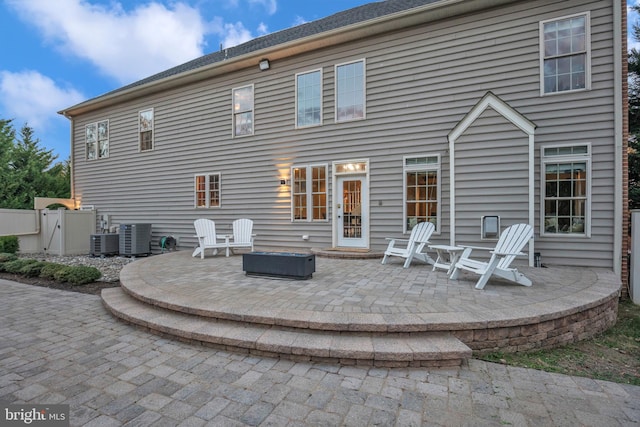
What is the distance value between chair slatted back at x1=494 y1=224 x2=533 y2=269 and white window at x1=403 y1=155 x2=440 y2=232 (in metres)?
1.97

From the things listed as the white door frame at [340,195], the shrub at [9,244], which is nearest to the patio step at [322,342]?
the white door frame at [340,195]

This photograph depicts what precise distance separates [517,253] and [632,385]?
1685mm

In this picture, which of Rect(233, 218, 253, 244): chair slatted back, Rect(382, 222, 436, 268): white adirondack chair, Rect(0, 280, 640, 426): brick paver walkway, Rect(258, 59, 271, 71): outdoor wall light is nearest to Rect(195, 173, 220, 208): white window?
Rect(233, 218, 253, 244): chair slatted back

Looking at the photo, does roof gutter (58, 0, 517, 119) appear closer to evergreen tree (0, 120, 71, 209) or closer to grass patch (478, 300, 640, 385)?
grass patch (478, 300, 640, 385)

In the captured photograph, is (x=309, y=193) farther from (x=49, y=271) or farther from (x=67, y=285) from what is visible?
(x=49, y=271)

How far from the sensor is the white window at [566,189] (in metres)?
5.26

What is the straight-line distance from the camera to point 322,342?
2660 mm

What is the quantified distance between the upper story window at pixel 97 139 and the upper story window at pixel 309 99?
7775 mm

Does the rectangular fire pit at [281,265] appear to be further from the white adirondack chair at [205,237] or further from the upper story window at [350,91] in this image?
the upper story window at [350,91]

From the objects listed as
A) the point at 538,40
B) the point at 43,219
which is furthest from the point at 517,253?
the point at 43,219

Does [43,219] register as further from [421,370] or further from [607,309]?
[607,309]

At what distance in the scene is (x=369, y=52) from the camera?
6918 millimetres

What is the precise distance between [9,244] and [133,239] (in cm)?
365

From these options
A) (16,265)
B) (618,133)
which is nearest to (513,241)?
(618,133)
